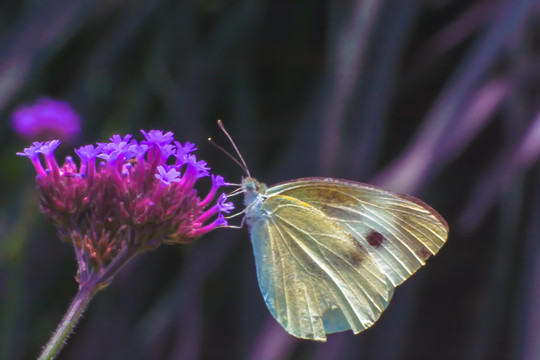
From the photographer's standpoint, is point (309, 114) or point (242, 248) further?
point (242, 248)

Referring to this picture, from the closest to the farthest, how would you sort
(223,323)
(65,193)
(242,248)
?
(65,193) < (242,248) < (223,323)

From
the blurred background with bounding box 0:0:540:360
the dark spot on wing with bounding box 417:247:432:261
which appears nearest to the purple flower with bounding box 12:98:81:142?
the blurred background with bounding box 0:0:540:360

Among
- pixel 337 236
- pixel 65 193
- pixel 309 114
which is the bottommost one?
pixel 337 236

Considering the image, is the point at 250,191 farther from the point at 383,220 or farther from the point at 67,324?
the point at 67,324

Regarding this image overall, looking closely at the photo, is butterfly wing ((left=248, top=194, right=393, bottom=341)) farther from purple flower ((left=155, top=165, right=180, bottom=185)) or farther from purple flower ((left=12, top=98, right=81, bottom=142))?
purple flower ((left=12, top=98, right=81, bottom=142))

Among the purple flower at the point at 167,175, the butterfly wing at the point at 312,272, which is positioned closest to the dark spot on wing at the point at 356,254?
the butterfly wing at the point at 312,272

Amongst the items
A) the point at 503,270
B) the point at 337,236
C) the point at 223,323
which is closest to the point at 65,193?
the point at 337,236

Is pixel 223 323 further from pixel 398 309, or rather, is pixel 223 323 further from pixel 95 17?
pixel 95 17


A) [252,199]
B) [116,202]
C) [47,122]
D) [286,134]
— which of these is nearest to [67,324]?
[116,202]
